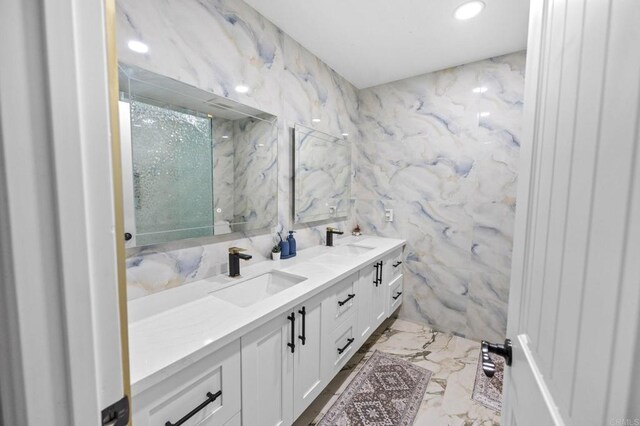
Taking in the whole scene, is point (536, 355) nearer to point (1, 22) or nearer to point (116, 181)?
point (116, 181)

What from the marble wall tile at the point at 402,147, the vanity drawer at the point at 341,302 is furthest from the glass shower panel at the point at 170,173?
the vanity drawer at the point at 341,302

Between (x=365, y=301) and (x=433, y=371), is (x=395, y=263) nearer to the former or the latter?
(x=365, y=301)

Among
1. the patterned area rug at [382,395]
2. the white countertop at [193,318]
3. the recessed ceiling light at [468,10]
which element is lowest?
the patterned area rug at [382,395]

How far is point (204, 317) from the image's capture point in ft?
3.37

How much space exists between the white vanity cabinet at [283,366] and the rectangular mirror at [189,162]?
26.0 inches

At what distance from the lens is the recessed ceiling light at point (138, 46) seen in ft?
3.57

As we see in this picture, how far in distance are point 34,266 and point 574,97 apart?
83cm

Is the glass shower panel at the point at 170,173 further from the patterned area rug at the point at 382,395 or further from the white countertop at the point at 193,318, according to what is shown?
the patterned area rug at the point at 382,395

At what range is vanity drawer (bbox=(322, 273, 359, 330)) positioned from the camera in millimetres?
1496

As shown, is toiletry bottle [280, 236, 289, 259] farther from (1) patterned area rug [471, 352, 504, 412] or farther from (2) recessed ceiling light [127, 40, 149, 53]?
(1) patterned area rug [471, 352, 504, 412]

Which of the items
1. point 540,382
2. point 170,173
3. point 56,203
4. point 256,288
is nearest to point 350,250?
point 256,288

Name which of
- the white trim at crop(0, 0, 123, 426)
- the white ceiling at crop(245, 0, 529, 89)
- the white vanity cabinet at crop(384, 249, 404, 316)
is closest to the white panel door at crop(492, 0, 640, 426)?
the white trim at crop(0, 0, 123, 426)

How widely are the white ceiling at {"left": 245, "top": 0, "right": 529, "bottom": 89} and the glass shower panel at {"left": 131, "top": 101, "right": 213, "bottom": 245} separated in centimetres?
96

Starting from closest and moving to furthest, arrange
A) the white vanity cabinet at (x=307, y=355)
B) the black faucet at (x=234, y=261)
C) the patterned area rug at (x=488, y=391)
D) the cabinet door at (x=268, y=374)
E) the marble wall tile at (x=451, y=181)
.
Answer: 1. the cabinet door at (x=268, y=374)
2. the white vanity cabinet at (x=307, y=355)
3. the black faucet at (x=234, y=261)
4. the patterned area rug at (x=488, y=391)
5. the marble wall tile at (x=451, y=181)
